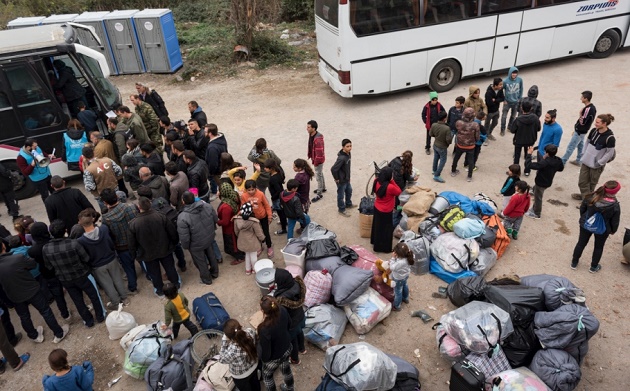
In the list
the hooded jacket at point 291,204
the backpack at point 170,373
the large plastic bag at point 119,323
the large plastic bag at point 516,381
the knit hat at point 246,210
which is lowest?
the large plastic bag at point 119,323

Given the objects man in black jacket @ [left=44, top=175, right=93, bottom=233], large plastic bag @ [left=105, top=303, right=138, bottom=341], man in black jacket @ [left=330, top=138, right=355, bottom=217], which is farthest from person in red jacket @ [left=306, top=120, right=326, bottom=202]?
large plastic bag @ [left=105, top=303, right=138, bottom=341]

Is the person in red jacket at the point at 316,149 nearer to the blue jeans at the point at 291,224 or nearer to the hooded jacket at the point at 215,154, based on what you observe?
the blue jeans at the point at 291,224

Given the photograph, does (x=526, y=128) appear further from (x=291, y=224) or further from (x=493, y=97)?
(x=291, y=224)

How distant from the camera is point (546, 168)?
7.23m

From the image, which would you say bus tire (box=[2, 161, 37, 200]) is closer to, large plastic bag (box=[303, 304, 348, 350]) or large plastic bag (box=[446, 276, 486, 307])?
large plastic bag (box=[303, 304, 348, 350])

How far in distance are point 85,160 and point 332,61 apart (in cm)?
698

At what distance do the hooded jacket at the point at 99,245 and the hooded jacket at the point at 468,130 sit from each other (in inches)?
244

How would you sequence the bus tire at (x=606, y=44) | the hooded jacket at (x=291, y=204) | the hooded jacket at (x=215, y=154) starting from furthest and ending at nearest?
the bus tire at (x=606, y=44) < the hooded jacket at (x=215, y=154) < the hooded jacket at (x=291, y=204)

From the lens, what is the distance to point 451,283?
634 cm

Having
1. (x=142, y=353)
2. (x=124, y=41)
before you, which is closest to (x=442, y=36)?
(x=124, y=41)

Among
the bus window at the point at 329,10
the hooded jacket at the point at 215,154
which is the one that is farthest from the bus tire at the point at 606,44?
the hooded jacket at the point at 215,154

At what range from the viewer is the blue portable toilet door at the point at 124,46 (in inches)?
590

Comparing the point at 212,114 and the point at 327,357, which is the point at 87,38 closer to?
the point at 212,114

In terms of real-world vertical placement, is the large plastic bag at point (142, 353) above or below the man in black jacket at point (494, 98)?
below
